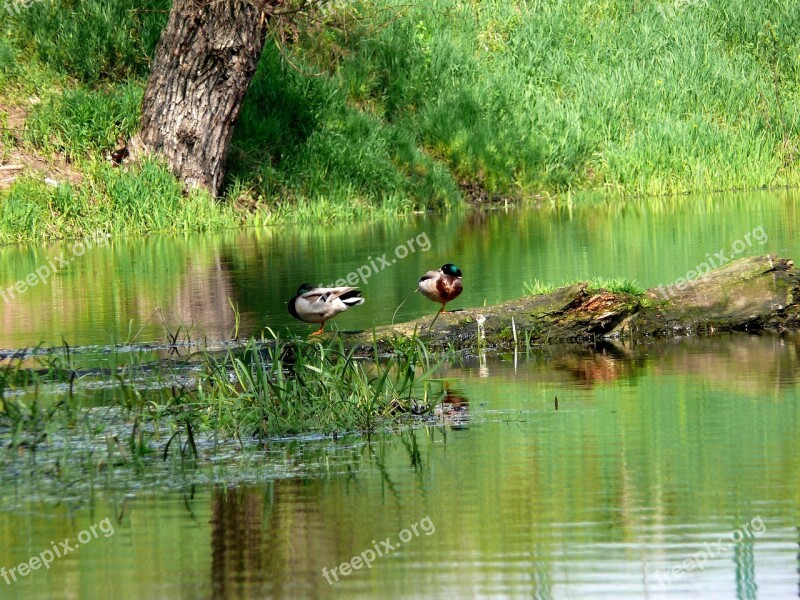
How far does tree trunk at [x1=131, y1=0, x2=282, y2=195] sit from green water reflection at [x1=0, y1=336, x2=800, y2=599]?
14141 millimetres

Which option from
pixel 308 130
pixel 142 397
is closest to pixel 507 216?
pixel 308 130

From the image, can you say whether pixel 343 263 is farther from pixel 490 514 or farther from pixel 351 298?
pixel 490 514

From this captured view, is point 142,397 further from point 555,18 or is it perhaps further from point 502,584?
point 555,18

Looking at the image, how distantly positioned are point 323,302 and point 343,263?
573 centimetres

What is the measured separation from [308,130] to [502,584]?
70.2 feet

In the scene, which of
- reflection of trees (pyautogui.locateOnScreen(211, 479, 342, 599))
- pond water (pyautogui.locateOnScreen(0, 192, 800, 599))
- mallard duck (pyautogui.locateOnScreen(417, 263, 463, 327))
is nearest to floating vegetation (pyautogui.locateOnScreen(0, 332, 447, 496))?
pond water (pyautogui.locateOnScreen(0, 192, 800, 599))

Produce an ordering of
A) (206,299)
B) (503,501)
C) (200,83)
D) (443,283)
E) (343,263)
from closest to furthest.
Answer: (503,501), (443,283), (206,299), (343,263), (200,83)

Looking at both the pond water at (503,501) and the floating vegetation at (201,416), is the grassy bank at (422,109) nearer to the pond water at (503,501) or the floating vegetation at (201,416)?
the pond water at (503,501)

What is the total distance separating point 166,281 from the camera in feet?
51.7

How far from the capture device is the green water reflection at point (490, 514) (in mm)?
5000

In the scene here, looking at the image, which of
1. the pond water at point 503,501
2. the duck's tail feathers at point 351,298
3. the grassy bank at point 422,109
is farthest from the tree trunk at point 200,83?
the duck's tail feathers at point 351,298

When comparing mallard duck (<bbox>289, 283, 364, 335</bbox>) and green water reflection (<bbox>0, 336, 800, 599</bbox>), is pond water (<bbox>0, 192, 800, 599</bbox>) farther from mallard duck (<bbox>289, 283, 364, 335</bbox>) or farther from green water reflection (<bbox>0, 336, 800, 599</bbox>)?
mallard duck (<bbox>289, 283, 364, 335</bbox>)

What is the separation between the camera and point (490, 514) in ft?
19.1

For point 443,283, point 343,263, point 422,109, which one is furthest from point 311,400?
point 422,109
